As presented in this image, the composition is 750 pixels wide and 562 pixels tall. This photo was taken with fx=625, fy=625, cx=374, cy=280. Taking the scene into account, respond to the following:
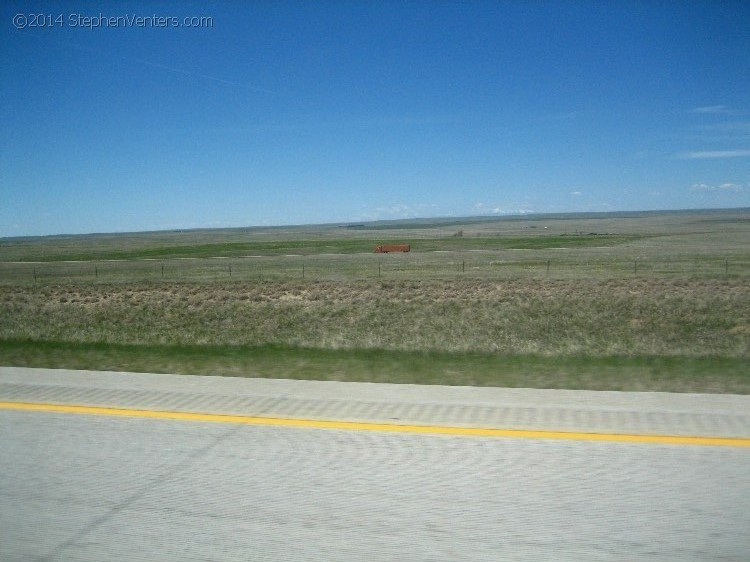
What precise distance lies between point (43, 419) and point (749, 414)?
21.3ft

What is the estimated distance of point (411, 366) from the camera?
893 centimetres

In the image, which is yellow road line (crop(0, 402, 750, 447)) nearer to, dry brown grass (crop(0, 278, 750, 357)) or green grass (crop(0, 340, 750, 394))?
green grass (crop(0, 340, 750, 394))

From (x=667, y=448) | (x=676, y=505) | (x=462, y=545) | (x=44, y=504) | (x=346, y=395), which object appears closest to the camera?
(x=462, y=545)

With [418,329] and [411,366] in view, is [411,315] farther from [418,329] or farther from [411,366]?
[411,366]

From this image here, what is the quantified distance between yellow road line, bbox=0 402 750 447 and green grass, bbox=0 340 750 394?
2.21 meters

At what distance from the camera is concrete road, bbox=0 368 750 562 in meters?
3.55

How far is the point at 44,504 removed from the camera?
13.5ft

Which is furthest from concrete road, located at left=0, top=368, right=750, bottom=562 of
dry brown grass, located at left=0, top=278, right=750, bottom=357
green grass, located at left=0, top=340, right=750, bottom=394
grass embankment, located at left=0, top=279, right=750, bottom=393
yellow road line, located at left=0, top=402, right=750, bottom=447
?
dry brown grass, located at left=0, top=278, right=750, bottom=357

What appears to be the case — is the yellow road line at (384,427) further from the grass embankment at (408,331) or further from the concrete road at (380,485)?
the grass embankment at (408,331)

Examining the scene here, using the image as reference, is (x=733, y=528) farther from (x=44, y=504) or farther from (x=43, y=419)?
(x=43, y=419)

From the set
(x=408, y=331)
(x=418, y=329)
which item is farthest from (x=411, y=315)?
(x=408, y=331)

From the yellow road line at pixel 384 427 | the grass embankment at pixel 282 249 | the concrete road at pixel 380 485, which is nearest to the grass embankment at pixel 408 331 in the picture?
the concrete road at pixel 380 485

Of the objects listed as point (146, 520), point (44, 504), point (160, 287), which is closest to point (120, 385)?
point (44, 504)

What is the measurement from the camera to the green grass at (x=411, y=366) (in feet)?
25.0
